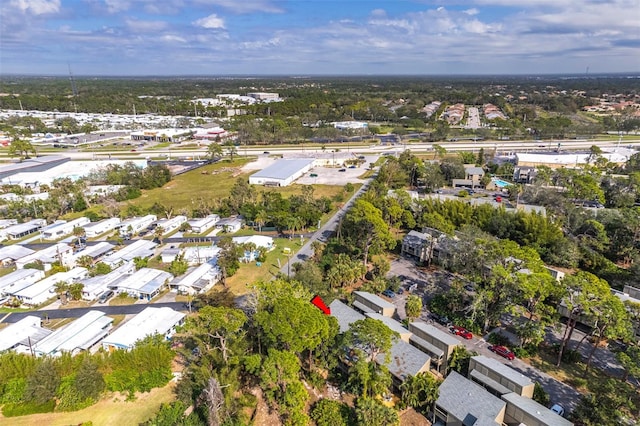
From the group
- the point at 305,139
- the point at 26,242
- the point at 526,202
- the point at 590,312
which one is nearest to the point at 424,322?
the point at 590,312

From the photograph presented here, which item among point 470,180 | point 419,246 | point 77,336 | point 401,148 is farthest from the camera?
point 401,148

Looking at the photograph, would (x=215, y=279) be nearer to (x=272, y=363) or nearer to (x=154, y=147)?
(x=272, y=363)

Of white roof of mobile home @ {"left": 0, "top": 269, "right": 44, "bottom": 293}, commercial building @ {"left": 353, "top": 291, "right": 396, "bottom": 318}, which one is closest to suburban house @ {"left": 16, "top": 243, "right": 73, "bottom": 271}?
white roof of mobile home @ {"left": 0, "top": 269, "right": 44, "bottom": 293}

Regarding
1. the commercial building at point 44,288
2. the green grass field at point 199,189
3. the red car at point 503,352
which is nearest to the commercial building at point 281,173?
the green grass field at point 199,189

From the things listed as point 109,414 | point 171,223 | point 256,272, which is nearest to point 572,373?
point 256,272

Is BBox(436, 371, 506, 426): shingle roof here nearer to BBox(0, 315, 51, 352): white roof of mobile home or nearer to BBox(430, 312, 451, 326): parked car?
BBox(430, 312, 451, 326): parked car

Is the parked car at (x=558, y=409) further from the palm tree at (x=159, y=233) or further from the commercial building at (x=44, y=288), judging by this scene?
the palm tree at (x=159, y=233)

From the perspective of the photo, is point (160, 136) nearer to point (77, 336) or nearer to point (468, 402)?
point (77, 336)
